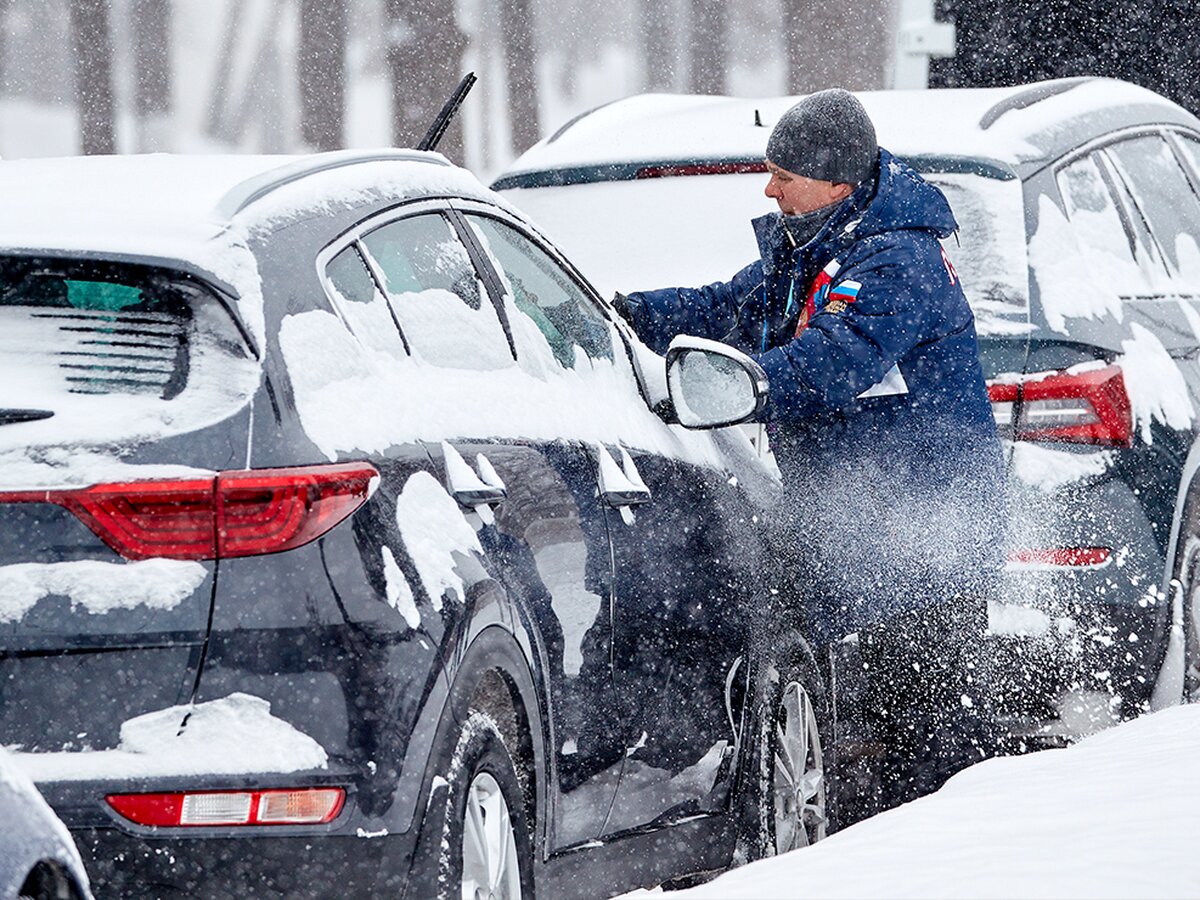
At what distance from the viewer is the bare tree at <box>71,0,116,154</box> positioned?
19.2 m

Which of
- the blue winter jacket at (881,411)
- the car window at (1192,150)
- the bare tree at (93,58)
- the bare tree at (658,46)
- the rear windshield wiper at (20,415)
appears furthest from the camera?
the bare tree at (658,46)

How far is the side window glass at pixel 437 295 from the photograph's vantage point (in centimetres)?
412

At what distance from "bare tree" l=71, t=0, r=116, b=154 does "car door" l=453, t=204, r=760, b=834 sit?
1505cm

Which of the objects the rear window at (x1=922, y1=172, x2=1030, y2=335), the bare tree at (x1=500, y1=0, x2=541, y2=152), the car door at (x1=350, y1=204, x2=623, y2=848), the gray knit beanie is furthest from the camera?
the bare tree at (x1=500, y1=0, x2=541, y2=152)

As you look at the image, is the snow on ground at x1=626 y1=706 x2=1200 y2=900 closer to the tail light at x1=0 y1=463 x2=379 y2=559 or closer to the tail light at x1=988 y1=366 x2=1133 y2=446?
the tail light at x1=0 y1=463 x2=379 y2=559

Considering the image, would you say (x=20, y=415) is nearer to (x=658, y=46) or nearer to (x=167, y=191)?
(x=167, y=191)

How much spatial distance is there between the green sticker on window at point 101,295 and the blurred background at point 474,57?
975 centimetres

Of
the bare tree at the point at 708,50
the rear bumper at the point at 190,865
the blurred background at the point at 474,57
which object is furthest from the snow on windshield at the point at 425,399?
the bare tree at the point at 708,50

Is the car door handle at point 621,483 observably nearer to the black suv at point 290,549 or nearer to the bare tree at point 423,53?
the black suv at point 290,549

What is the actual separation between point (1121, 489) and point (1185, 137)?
2.44 metres

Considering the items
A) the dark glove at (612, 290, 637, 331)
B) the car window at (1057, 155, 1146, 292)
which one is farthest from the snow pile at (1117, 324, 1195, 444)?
the dark glove at (612, 290, 637, 331)

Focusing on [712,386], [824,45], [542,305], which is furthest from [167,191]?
[824,45]

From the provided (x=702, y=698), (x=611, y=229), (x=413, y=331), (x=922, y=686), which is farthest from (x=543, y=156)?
(x=413, y=331)

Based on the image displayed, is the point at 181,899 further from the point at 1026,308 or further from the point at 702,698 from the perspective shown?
the point at 1026,308
